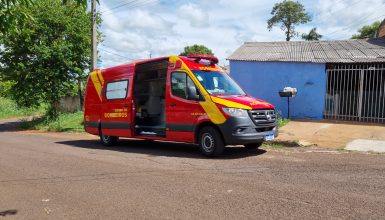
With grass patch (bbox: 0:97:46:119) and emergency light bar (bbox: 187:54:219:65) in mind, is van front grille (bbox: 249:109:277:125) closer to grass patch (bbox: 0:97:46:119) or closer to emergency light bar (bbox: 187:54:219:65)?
emergency light bar (bbox: 187:54:219:65)

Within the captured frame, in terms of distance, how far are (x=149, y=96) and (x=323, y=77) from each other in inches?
291

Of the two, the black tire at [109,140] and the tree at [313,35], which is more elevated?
the tree at [313,35]

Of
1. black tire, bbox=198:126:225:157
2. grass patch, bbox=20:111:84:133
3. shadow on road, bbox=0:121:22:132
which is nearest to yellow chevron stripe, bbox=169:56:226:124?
black tire, bbox=198:126:225:157

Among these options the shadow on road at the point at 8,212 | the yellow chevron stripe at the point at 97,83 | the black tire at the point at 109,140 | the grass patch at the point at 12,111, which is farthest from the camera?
the grass patch at the point at 12,111

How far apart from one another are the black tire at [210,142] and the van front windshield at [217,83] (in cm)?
92

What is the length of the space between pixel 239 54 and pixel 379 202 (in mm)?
13812

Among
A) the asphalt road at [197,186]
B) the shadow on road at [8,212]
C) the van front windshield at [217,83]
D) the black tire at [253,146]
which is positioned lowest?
the shadow on road at [8,212]

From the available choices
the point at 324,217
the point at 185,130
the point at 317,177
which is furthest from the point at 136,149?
the point at 324,217

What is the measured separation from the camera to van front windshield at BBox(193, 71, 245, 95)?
391 inches

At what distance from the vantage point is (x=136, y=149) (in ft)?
39.8

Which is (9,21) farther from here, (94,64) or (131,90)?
(94,64)

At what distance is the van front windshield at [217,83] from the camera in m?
9.93

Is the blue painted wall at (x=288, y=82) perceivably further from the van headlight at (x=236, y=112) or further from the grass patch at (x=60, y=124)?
the grass patch at (x=60, y=124)

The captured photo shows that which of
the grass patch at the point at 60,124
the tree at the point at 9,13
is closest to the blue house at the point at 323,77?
the grass patch at the point at 60,124
